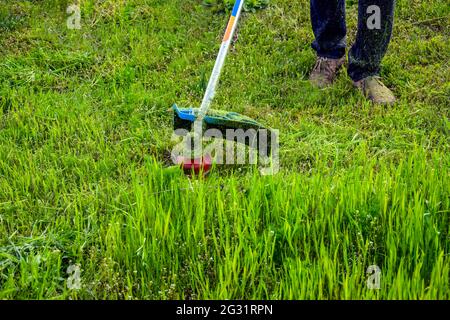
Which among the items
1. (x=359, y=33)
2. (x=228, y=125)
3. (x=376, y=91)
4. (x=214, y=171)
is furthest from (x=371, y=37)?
(x=214, y=171)

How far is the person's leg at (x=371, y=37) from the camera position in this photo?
3.92 meters

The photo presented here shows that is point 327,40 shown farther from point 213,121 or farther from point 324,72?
point 213,121

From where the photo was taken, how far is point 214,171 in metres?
3.20

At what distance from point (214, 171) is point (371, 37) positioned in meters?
1.50

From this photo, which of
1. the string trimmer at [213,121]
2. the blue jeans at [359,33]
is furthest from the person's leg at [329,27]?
the string trimmer at [213,121]

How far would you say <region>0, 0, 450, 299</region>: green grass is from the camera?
249 cm

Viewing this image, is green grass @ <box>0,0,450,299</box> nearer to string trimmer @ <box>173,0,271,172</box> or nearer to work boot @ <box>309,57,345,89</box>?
work boot @ <box>309,57,345,89</box>

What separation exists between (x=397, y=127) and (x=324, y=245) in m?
1.45

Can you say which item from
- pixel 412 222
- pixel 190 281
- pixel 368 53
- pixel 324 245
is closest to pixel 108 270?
pixel 190 281

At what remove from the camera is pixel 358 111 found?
4.04m

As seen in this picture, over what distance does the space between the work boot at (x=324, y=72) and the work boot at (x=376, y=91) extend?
0.81ft

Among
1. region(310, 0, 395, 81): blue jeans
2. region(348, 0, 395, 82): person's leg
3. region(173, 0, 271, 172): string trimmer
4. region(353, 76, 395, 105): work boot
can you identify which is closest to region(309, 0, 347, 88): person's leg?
region(310, 0, 395, 81): blue jeans

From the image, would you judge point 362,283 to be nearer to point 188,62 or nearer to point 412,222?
point 412,222

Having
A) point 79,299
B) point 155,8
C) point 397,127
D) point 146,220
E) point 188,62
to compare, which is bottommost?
point 79,299
